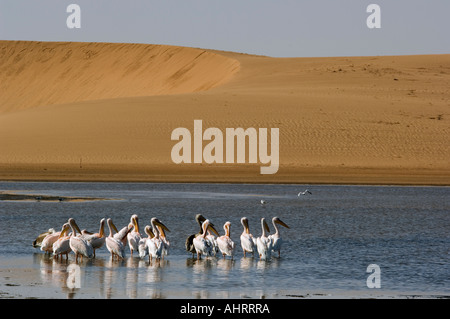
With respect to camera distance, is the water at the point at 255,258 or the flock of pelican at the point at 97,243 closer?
the water at the point at 255,258

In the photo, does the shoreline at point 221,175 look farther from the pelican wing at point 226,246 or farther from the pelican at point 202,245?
the pelican wing at point 226,246

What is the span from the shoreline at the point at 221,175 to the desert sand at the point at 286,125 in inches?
1.7

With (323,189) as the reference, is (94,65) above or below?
above

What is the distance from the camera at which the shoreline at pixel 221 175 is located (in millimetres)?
35656

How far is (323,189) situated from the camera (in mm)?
32625

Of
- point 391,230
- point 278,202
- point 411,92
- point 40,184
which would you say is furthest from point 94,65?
point 391,230

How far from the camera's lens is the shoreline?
35656 millimetres

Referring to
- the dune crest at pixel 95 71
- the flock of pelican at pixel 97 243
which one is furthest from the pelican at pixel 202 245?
the dune crest at pixel 95 71

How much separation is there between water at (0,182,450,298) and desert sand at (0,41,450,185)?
7.60 metres

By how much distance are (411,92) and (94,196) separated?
32.6m

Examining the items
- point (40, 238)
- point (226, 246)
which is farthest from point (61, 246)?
point (226, 246)

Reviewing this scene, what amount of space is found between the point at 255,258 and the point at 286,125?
104 feet

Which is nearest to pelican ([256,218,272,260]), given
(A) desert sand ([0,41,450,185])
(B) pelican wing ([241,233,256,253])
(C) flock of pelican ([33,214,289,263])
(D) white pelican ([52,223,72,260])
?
(C) flock of pelican ([33,214,289,263])
